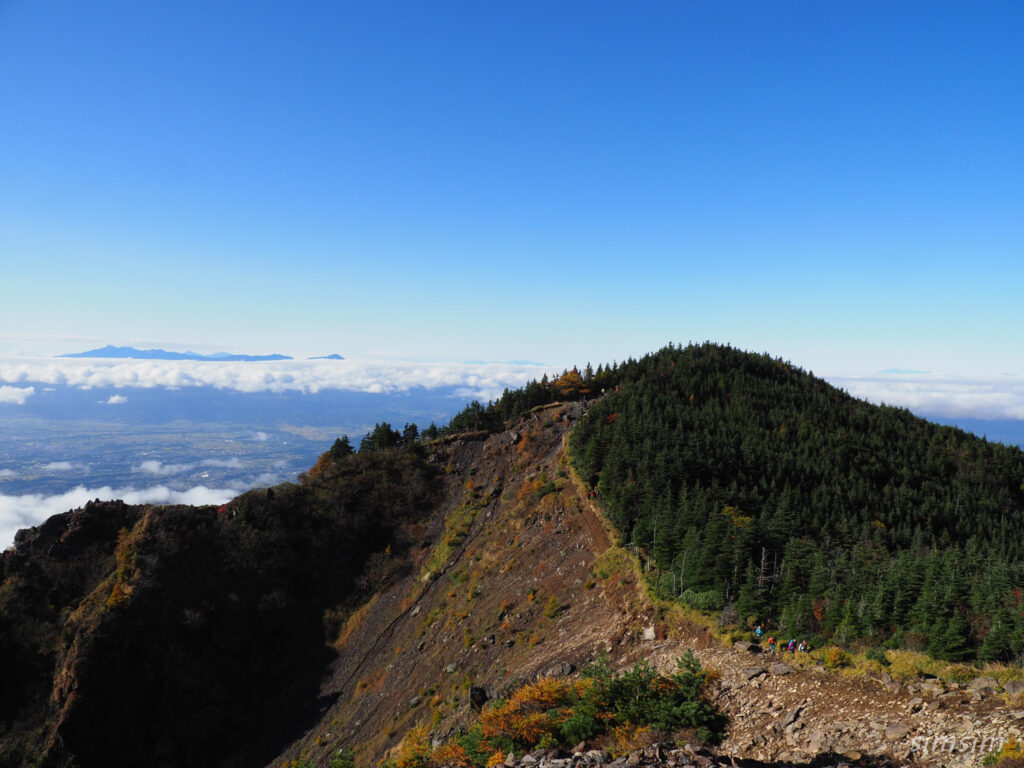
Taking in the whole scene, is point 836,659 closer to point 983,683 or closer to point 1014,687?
point 983,683

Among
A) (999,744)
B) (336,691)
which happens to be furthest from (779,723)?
(336,691)

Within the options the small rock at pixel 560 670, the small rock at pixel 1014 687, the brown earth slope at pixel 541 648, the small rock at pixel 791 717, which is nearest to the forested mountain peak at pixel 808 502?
the brown earth slope at pixel 541 648

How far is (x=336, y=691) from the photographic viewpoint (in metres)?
54.6

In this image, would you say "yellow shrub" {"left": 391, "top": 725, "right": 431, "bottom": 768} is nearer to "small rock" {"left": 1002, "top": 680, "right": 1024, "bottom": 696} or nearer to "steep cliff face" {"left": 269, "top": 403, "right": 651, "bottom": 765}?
"steep cliff face" {"left": 269, "top": 403, "right": 651, "bottom": 765}

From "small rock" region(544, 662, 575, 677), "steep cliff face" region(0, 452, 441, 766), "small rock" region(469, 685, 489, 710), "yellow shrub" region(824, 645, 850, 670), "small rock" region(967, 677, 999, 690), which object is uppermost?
"small rock" region(967, 677, 999, 690)

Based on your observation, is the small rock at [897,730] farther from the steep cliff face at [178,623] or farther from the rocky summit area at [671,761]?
the steep cliff face at [178,623]

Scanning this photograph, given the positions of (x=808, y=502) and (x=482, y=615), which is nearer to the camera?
(x=482, y=615)

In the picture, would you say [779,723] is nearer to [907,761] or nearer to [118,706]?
[907,761]

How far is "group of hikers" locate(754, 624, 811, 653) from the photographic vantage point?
27172mm

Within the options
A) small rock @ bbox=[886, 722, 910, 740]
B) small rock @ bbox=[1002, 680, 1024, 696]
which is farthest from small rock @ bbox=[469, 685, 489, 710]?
small rock @ bbox=[1002, 680, 1024, 696]

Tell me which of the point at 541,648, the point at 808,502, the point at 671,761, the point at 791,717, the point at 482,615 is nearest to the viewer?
the point at 671,761

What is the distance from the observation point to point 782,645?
28.3 meters

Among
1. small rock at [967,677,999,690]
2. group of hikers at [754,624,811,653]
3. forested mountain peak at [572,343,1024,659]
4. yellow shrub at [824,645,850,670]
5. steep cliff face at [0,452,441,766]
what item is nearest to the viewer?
small rock at [967,677,999,690]

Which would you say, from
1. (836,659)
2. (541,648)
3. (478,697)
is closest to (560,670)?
(541,648)
